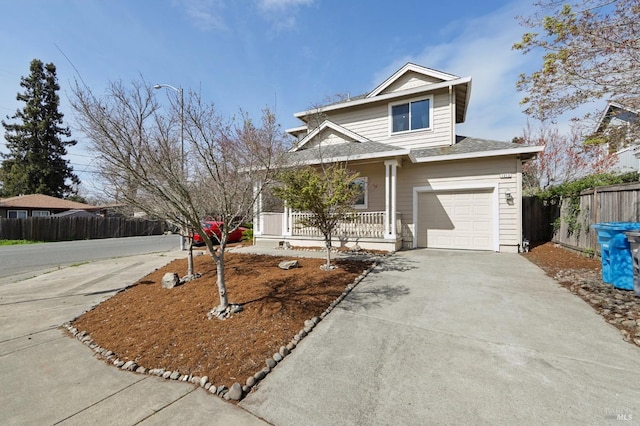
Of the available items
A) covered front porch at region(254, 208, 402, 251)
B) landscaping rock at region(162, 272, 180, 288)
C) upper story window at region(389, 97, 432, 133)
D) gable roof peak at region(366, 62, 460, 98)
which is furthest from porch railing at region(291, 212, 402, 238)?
gable roof peak at region(366, 62, 460, 98)

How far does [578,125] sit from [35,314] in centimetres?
1146

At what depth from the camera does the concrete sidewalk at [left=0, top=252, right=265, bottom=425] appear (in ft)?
7.31

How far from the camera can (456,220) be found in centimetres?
968

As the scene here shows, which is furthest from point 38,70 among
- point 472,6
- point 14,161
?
point 472,6

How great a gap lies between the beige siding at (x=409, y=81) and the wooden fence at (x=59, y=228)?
53.8 feet

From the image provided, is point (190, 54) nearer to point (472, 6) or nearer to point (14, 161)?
point (472, 6)

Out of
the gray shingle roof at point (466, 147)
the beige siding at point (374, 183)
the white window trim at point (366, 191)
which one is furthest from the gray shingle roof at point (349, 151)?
the gray shingle roof at point (466, 147)

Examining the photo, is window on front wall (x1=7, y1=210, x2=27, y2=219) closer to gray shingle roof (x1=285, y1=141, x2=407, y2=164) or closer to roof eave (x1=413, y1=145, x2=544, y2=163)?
gray shingle roof (x1=285, y1=141, x2=407, y2=164)

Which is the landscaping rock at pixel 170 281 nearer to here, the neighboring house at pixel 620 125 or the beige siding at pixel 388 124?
the neighboring house at pixel 620 125

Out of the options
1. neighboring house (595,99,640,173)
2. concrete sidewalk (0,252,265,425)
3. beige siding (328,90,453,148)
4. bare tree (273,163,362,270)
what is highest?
beige siding (328,90,453,148)

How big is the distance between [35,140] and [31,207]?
893 centimetres

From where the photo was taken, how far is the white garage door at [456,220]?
30.6ft

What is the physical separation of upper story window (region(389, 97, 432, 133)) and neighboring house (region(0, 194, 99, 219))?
26960 mm

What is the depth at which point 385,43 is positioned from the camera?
32.3 ft
